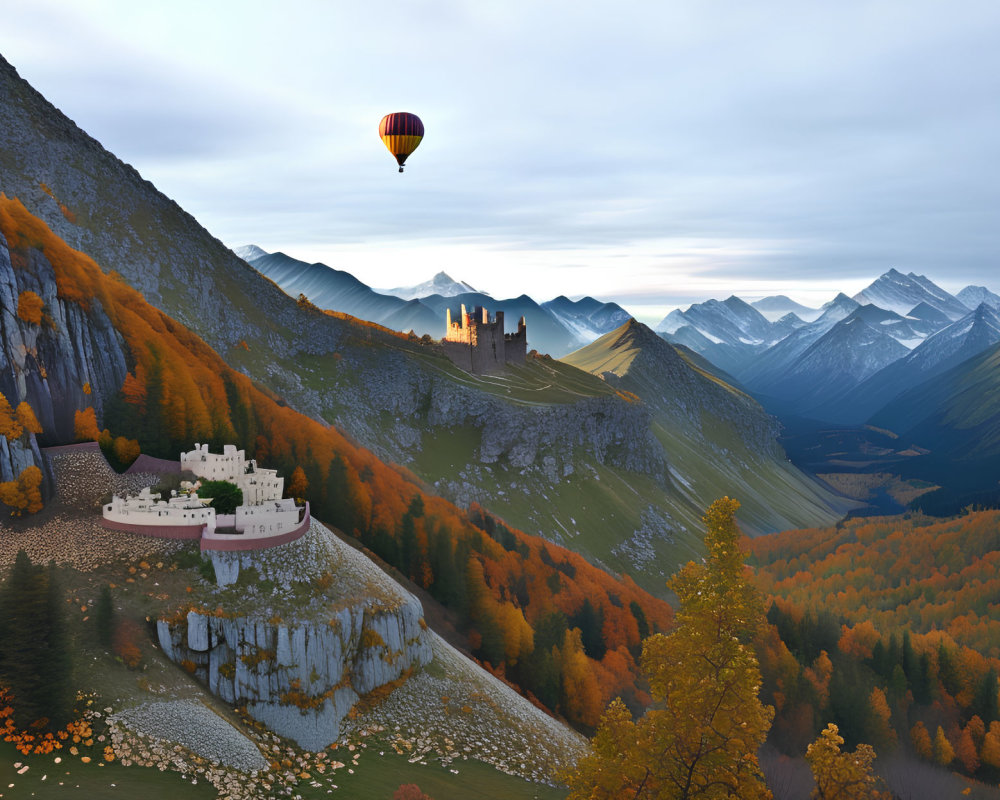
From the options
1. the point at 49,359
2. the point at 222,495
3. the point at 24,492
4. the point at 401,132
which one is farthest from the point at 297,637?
the point at 401,132

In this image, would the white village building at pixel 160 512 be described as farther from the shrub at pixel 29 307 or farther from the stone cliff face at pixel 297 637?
the shrub at pixel 29 307

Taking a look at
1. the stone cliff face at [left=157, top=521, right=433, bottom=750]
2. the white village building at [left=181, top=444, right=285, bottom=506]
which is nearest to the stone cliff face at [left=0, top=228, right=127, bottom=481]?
the white village building at [left=181, top=444, right=285, bottom=506]

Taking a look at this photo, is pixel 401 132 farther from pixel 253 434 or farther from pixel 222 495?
pixel 222 495

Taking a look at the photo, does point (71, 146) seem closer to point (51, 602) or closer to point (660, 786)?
point (51, 602)

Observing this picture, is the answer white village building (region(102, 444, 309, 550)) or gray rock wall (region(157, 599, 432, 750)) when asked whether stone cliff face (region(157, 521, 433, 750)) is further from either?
white village building (region(102, 444, 309, 550))

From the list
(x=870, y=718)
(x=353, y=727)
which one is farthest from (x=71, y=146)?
(x=870, y=718)

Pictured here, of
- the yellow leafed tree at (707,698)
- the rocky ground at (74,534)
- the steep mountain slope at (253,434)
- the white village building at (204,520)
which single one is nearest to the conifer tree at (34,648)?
the rocky ground at (74,534)
